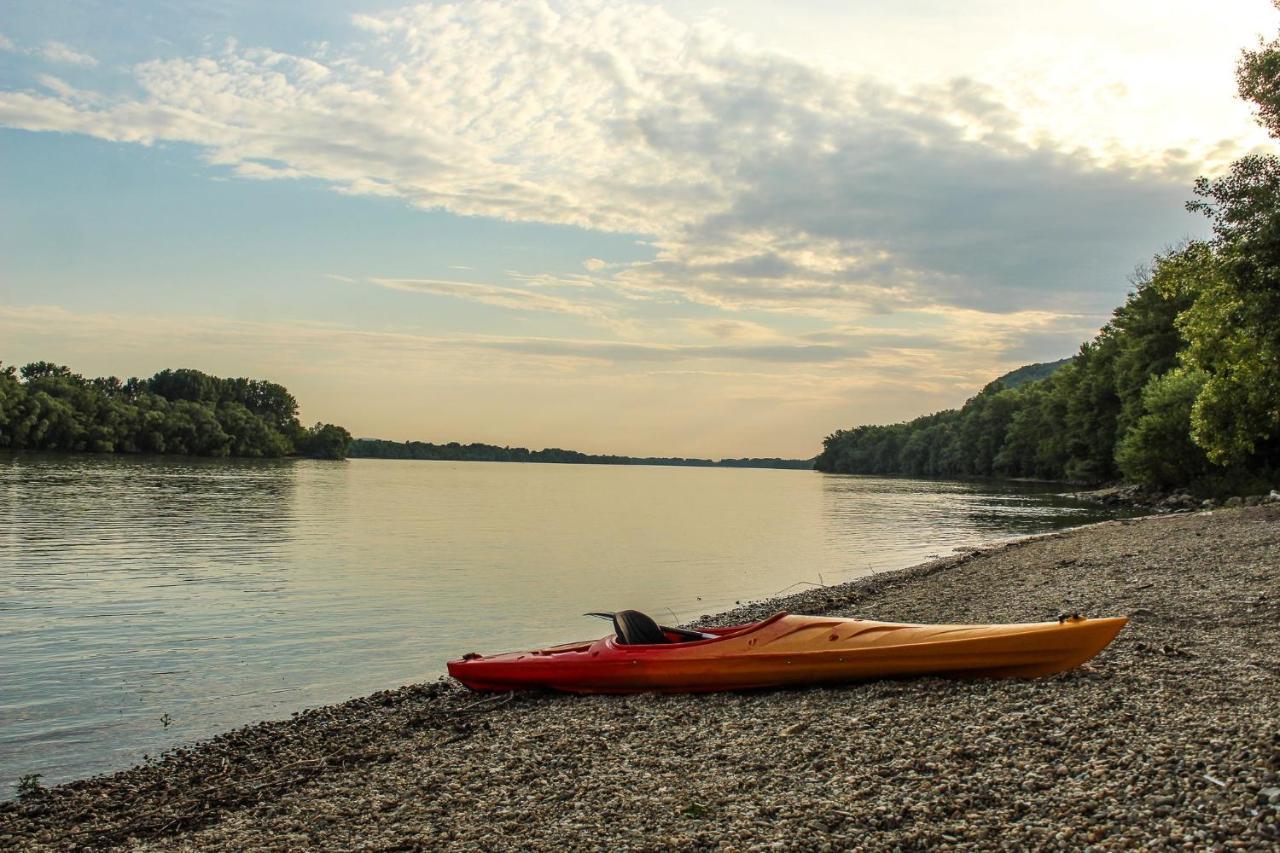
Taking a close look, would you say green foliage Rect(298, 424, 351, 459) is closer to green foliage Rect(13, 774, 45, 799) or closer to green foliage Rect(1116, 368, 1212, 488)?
green foliage Rect(1116, 368, 1212, 488)

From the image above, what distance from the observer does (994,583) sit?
60.5 feet

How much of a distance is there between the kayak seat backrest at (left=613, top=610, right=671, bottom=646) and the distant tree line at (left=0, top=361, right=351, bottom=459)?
4449 inches

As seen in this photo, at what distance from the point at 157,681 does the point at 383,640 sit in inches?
151

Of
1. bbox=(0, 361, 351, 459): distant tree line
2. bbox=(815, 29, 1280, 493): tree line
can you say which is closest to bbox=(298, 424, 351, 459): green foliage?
bbox=(0, 361, 351, 459): distant tree line

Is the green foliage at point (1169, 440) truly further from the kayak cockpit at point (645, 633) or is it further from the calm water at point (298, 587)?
Result: the kayak cockpit at point (645, 633)

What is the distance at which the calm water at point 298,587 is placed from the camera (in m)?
11.8

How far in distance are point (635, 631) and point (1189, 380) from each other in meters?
44.9

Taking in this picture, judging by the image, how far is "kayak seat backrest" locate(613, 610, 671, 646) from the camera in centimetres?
1070

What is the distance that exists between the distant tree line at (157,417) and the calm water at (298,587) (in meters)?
68.7

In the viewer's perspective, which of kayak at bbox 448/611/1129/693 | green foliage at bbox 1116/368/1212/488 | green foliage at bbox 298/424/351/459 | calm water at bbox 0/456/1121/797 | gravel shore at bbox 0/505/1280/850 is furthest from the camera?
green foliage at bbox 298/424/351/459

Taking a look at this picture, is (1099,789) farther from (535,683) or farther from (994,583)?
(994,583)

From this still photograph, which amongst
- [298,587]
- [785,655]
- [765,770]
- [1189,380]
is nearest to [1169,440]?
[1189,380]

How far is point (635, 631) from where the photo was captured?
35.3 ft

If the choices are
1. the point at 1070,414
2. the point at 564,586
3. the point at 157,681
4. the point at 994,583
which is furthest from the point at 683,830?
the point at 1070,414
